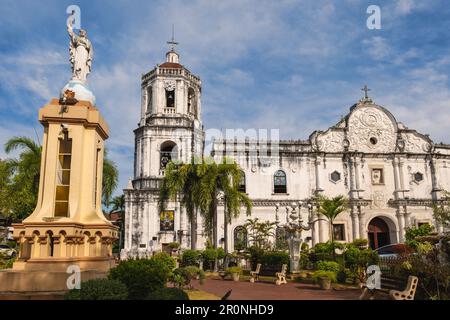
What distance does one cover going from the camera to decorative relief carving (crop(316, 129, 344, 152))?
95.3 ft

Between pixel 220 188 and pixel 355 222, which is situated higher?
pixel 220 188

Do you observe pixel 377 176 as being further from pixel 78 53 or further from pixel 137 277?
pixel 137 277

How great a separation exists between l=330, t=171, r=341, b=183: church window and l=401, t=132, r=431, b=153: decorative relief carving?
5.77m

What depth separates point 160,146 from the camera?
2720 centimetres

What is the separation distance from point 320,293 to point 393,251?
A: 900 cm

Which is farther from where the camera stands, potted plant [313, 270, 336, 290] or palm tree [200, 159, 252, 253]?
palm tree [200, 159, 252, 253]

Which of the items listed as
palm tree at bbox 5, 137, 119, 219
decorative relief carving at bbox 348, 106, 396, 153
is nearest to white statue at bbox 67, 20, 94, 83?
palm tree at bbox 5, 137, 119, 219

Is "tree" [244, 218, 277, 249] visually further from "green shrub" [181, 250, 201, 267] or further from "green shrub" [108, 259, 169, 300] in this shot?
"green shrub" [108, 259, 169, 300]

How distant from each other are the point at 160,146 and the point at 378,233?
17.3m

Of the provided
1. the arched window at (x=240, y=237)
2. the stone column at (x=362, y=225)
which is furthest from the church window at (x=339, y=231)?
the arched window at (x=240, y=237)

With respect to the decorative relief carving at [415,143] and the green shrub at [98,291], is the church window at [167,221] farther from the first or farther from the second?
the green shrub at [98,291]

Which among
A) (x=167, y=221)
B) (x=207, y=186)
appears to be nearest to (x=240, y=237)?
(x=167, y=221)

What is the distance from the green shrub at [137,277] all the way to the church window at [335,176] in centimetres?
2293
